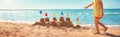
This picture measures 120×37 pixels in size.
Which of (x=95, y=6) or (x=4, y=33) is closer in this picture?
(x=4, y=33)

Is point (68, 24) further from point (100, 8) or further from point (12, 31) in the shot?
point (12, 31)

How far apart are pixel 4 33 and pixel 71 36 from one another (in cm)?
229

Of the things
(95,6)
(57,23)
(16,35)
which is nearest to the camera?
(16,35)

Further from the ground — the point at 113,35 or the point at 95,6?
the point at 95,6

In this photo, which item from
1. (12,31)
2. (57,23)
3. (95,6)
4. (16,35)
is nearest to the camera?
(16,35)

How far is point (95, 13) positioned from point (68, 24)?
3.40m

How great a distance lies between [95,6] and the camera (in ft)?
31.4

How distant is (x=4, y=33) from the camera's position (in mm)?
8469

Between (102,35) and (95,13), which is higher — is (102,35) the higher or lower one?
the lower one

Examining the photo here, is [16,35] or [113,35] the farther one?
[113,35]

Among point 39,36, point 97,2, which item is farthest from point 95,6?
point 39,36

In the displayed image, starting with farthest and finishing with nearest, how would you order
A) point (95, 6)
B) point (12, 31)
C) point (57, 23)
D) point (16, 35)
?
point (57, 23)
point (95, 6)
point (12, 31)
point (16, 35)

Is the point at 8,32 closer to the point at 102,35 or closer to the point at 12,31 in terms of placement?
the point at 12,31

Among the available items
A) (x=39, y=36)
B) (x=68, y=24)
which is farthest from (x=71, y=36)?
(x=68, y=24)
